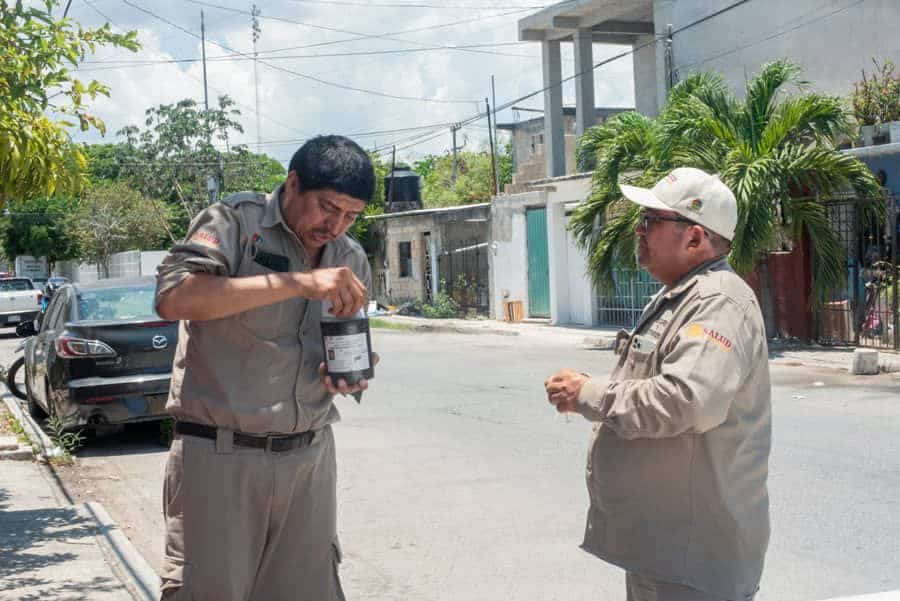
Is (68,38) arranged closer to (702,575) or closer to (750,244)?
(702,575)

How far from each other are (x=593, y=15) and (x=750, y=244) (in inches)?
572

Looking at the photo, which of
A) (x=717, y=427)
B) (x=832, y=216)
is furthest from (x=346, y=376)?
(x=832, y=216)

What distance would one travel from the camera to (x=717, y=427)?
2.96 meters

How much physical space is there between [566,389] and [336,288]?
717mm

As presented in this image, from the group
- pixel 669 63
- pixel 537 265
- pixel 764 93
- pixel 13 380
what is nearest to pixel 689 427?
pixel 13 380

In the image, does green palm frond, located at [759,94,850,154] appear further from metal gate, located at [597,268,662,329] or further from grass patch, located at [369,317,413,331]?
grass patch, located at [369,317,413,331]

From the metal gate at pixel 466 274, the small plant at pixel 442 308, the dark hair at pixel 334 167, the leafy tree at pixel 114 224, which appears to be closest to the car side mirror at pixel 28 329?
the dark hair at pixel 334 167

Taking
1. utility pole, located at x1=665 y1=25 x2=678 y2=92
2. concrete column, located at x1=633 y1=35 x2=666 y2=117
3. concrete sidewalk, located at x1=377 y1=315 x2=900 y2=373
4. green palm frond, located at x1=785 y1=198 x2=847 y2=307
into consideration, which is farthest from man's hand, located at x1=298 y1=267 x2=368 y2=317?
concrete column, located at x1=633 y1=35 x2=666 y2=117

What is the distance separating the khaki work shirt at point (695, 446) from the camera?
287cm

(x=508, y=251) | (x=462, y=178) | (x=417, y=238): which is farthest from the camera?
(x=462, y=178)

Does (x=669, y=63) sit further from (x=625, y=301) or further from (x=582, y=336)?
(x=582, y=336)

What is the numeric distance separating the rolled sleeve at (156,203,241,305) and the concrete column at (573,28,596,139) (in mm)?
27305

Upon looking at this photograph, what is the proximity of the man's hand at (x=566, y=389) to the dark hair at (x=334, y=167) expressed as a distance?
77 centimetres

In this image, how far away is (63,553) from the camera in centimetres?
611
